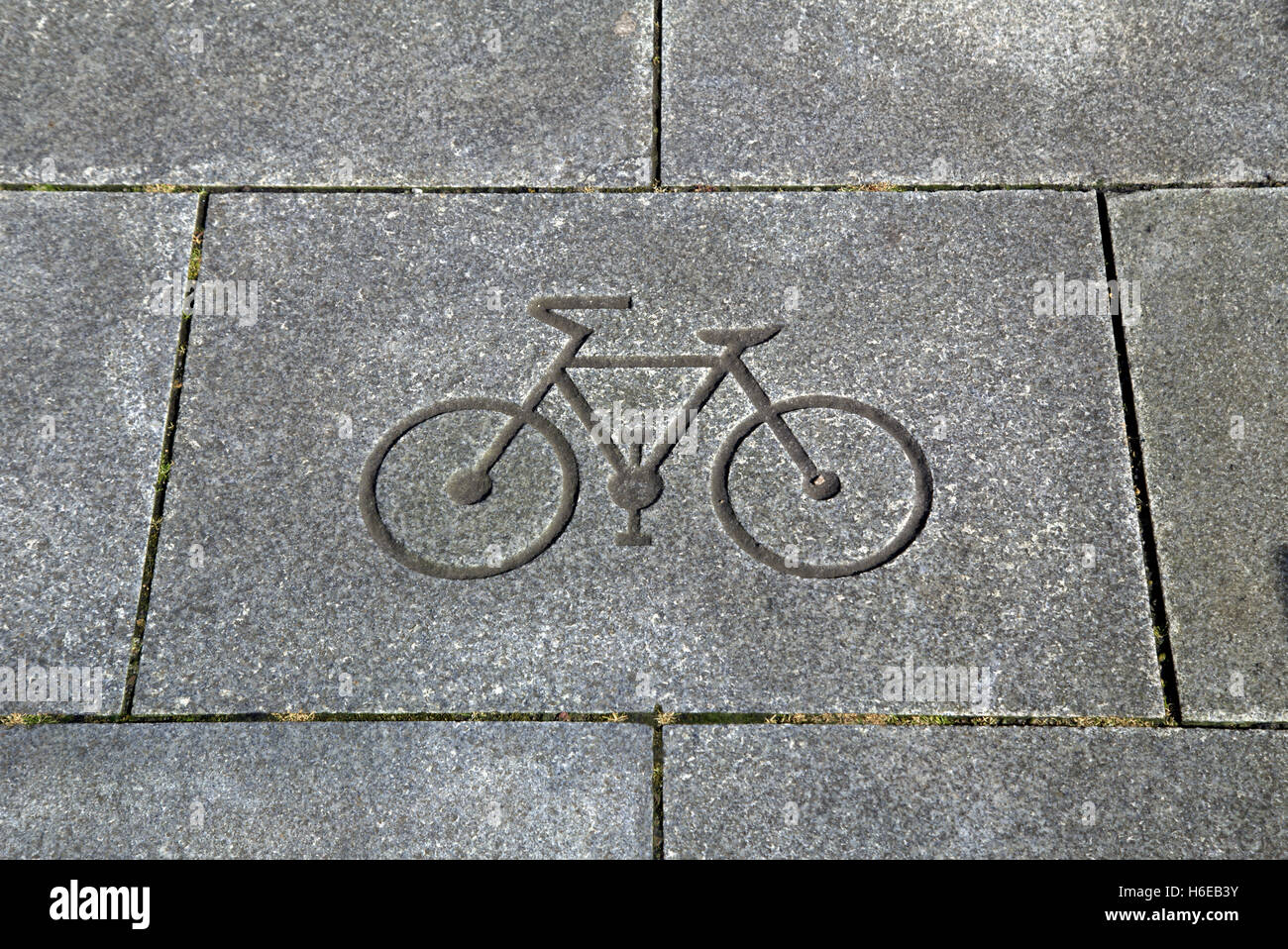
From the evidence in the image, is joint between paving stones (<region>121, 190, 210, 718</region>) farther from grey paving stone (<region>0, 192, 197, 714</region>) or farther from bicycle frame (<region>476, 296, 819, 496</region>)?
bicycle frame (<region>476, 296, 819, 496</region>)

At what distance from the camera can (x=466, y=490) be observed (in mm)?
3820

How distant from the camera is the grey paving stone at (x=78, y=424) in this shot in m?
3.62

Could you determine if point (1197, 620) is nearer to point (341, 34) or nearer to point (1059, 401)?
point (1059, 401)

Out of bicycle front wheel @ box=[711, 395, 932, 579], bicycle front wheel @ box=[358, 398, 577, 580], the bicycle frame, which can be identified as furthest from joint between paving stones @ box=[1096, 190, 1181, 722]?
bicycle front wheel @ box=[358, 398, 577, 580]

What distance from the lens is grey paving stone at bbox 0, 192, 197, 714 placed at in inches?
143

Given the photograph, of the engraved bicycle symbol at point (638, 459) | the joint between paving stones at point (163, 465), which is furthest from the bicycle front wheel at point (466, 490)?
the joint between paving stones at point (163, 465)

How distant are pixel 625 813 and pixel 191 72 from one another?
154 inches

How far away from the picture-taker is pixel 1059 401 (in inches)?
156

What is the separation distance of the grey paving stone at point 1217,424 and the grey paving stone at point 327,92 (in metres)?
2.24

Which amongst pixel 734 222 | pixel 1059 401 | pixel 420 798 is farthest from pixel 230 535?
pixel 1059 401

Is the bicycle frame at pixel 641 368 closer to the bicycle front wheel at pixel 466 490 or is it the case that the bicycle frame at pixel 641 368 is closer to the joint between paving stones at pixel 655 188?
the bicycle front wheel at pixel 466 490

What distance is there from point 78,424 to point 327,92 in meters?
1.90

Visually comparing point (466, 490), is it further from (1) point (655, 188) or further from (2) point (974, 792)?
(2) point (974, 792)

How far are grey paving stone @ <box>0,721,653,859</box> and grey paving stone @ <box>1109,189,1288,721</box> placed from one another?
2021 millimetres
